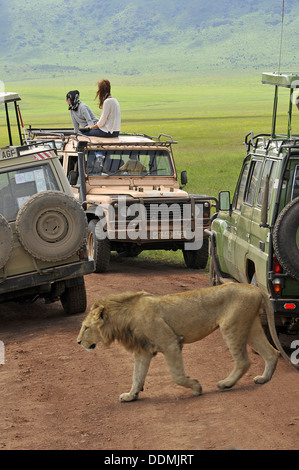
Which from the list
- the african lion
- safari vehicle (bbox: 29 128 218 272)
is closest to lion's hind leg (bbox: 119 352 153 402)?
the african lion

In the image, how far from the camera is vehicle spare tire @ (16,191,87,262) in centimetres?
914

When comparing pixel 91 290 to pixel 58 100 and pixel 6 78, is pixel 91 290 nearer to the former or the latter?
pixel 58 100

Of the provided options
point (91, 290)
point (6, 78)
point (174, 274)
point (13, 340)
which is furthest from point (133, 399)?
point (6, 78)

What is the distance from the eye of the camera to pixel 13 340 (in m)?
8.88

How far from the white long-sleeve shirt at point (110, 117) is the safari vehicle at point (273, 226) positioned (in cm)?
538

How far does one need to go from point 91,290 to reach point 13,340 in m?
2.55

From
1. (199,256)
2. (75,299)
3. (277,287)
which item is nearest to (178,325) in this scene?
(277,287)

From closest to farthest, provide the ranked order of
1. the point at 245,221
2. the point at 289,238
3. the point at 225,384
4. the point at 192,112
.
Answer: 1. the point at 225,384
2. the point at 289,238
3. the point at 245,221
4. the point at 192,112

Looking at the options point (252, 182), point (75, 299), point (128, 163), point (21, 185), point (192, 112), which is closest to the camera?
point (252, 182)

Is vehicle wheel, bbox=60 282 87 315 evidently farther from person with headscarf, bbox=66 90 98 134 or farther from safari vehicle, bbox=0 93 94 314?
person with headscarf, bbox=66 90 98 134

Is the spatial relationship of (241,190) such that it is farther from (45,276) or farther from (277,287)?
(45,276)

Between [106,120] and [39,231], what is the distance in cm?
545

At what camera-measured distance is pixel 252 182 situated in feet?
28.4
